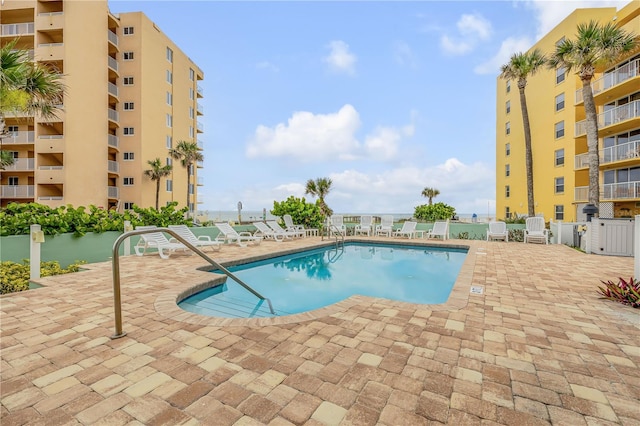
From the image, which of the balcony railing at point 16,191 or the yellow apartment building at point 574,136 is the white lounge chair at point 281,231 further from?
the balcony railing at point 16,191

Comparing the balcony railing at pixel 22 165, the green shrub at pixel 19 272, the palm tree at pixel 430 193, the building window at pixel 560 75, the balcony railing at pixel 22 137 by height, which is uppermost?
the building window at pixel 560 75

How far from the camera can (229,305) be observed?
474 cm

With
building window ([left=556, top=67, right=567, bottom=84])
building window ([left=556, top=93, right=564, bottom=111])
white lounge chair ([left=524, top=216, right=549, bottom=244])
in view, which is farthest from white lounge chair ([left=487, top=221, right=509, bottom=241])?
building window ([left=556, top=67, right=567, bottom=84])

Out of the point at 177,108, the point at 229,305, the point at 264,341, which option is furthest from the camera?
the point at 177,108

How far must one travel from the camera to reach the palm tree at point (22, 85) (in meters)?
6.96

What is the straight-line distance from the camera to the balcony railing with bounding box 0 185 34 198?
1995 cm

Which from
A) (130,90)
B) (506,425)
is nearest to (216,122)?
(130,90)

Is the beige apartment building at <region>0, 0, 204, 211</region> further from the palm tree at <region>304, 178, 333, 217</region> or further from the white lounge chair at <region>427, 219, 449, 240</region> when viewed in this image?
the white lounge chair at <region>427, 219, 449, 240</region>

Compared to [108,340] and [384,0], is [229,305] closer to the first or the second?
[108,340]

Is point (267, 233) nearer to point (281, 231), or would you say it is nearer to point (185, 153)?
point (281, 231)

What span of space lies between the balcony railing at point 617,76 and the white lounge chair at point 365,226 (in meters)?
14.1

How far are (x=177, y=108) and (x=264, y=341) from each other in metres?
30.8

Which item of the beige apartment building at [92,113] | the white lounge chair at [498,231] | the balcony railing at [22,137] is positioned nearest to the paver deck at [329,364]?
the white lounge chair at [498,231]

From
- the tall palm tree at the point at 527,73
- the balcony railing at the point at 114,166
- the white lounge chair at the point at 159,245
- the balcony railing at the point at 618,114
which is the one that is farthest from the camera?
the balcony railing at the point at 114,166
